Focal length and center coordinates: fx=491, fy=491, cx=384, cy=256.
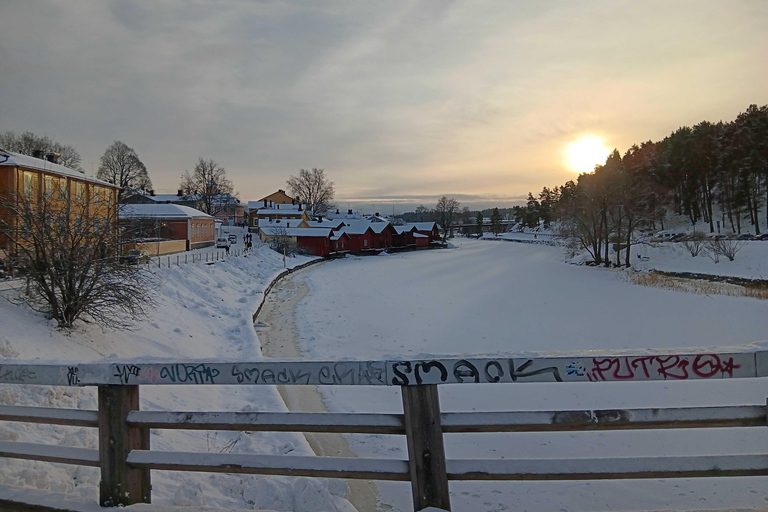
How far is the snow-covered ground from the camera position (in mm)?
5000

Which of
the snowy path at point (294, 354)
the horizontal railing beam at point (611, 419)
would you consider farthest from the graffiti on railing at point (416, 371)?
the snowy path at point (294, 354)

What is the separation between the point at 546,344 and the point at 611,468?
15171mm

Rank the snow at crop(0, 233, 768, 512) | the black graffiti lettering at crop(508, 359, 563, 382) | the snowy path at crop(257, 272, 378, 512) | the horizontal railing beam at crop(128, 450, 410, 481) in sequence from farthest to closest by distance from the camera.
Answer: the snowy path at crop(257, 272, 378, 512)
the snow at crop(0, 233, 768, 512)
the horizontal railing beam at crop(128, 450, 410, 481)
the black graffiti lettering at crop(508, 359, 563, 382)

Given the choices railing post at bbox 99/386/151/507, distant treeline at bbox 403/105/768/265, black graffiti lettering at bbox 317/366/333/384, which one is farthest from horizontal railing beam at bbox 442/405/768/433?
distant treeline at bbox 403/105/768/265

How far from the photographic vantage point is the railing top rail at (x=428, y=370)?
2.45 m

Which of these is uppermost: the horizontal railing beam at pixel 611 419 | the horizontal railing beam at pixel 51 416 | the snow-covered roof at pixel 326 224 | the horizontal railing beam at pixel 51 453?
the snow-covered roof at pixel 326 224

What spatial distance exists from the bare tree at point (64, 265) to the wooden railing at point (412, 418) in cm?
1020

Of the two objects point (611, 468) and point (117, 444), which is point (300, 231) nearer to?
point (117, 444)

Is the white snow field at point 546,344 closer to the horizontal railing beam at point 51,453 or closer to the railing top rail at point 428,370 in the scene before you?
the railing top rail at point 428,370

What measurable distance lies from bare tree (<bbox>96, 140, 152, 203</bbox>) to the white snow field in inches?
1789

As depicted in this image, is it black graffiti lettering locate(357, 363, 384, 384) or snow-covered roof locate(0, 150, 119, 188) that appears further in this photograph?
snow-covered roof locate(0, 150, 119, 188)

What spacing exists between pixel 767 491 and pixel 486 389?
5.88m

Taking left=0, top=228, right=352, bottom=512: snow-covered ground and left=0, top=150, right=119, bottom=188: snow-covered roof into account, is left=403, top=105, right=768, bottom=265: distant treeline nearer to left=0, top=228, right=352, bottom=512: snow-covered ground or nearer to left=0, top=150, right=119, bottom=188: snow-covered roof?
left=0, top=228, right=352, bottom=512: snow-covered ground

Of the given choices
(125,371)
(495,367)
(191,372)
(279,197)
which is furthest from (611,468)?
(279,197)
